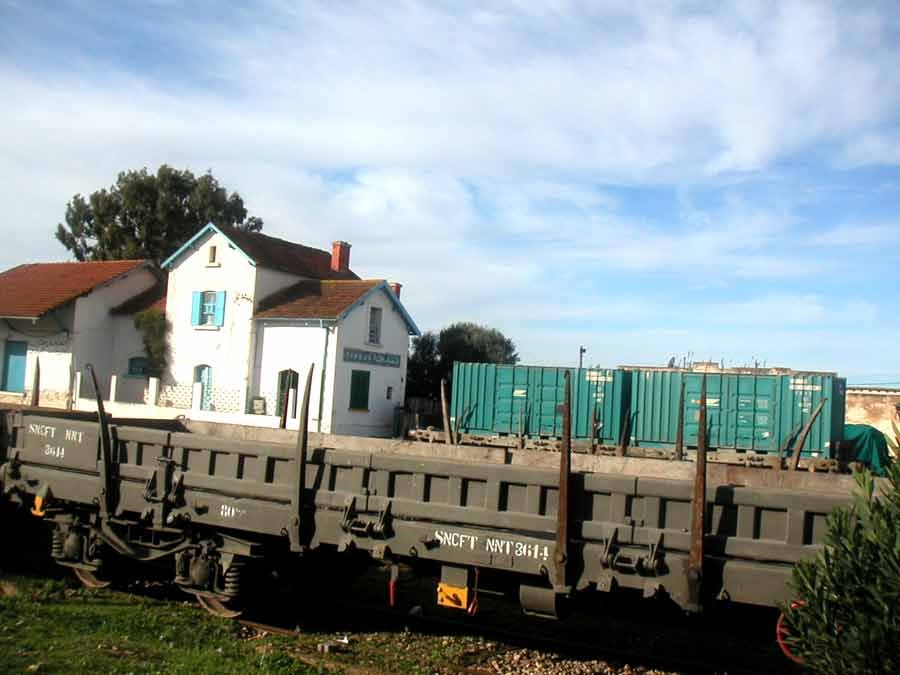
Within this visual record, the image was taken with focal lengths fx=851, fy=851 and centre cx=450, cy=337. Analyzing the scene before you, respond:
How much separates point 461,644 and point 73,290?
102ft

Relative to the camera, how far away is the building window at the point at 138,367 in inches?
1362

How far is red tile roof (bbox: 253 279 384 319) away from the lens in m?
30.9

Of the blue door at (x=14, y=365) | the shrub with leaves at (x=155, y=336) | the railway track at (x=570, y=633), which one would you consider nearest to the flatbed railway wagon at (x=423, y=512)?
the railway track at (x=570, y=633)

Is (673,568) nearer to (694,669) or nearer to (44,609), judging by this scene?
(694,669)

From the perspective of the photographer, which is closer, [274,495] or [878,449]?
[274,495]

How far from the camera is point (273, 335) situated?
31.4 m

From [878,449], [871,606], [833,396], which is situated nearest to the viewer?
[871,606]

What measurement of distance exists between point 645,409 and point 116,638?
20.9 meters

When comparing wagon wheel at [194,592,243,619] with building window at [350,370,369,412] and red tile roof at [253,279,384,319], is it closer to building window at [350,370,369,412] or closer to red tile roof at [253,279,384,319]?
red tile roof at [253,279,384,319]

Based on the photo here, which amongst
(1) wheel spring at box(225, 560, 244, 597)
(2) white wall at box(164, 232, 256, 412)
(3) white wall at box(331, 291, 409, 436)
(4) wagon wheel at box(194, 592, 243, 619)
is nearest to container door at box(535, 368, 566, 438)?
(3) white wall at box(331, 291, 409, 436)

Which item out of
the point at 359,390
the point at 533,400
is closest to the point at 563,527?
the point at 533,400

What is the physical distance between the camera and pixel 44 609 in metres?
7.65

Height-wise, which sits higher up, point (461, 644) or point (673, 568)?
point (673, 568)

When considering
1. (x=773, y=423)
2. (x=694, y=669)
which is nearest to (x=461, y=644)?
(x=694, y=669)
